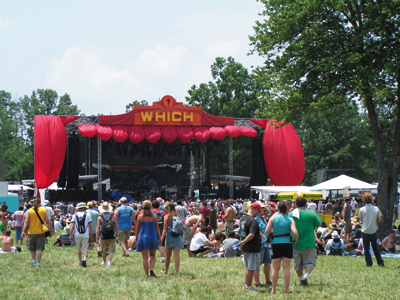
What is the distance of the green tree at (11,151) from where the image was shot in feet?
187

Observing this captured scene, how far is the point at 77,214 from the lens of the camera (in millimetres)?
9633

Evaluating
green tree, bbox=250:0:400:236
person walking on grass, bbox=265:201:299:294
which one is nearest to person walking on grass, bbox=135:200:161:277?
person walking on grass, bbox=265:201:299:294

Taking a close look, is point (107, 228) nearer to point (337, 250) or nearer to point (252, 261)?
point (252, 261)

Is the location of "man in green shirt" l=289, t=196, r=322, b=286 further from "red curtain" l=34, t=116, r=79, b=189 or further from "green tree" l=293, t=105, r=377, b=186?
"green tree" l=293, t=105, r=377, b=186

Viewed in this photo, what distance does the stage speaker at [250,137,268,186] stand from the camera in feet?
95.7

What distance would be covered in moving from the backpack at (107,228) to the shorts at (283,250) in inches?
155

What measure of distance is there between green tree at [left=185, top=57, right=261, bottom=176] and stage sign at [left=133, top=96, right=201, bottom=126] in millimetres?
18728

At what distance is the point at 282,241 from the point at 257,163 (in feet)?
74.1

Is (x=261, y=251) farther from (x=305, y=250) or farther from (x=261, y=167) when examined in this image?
(x=261, y=167)

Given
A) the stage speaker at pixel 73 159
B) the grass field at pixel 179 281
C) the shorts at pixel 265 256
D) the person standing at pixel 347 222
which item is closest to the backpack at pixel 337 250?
the grass field at pixel 179 281

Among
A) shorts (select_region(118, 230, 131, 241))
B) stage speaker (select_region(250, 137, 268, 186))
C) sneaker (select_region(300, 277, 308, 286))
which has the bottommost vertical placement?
sneaker (select_region(300, 277, 308, 286))

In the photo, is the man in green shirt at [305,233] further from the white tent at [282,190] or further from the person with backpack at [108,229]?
the white tent at [282,190]

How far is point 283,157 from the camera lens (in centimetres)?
2844

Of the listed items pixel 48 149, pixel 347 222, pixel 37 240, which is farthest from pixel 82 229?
pixel 48 149
